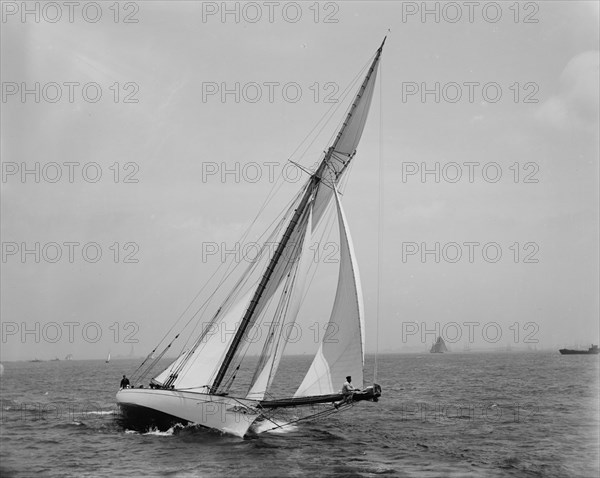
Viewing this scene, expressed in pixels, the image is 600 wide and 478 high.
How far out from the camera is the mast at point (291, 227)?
30781mm

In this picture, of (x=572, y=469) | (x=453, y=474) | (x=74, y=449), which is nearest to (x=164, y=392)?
(x=74, y=449)

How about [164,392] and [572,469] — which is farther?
[164,392]

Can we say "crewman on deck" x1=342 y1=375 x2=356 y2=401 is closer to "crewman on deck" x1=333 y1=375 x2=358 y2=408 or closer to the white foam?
"crewman on deck" x1=333 y1=375 x2=358 y2=408

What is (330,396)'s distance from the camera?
24.8 m

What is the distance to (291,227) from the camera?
32.0 metres

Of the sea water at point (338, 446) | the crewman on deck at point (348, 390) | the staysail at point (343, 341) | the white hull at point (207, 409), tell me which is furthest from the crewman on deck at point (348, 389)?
the white hull at point (207, 409)

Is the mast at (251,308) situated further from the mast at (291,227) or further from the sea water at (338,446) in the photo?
the sea water at (338,446)

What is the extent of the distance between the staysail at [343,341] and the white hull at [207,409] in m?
3.10

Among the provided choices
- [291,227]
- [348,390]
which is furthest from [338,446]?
[291,227]

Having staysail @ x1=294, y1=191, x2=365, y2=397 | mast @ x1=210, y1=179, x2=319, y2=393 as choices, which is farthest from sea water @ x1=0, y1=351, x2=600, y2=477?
mast @ x1=210, y1=179, x2=319, y2=393

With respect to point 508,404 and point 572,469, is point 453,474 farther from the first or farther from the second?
point 508,404

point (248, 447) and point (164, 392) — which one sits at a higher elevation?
point (164, 392)

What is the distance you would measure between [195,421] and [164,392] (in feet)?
7.59

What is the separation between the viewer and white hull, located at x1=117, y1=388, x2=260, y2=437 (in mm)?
26984
